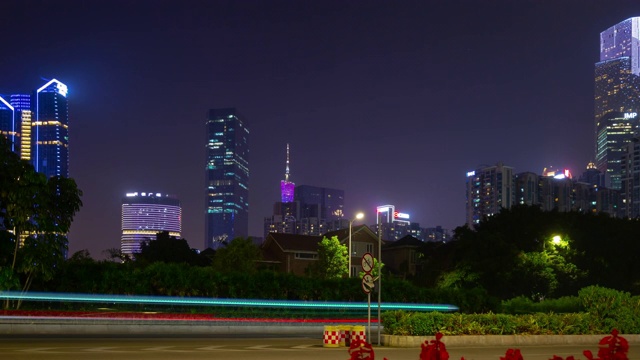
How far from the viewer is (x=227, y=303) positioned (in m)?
36.1

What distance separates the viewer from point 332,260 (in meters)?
61.0

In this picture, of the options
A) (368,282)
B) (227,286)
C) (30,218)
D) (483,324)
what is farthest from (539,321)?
(30,218)

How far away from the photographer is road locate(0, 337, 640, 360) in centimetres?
1817

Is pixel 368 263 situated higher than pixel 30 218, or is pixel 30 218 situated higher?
pixel 30 218

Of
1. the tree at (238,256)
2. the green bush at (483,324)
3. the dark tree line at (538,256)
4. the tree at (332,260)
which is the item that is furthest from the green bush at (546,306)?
the tree at (238,256)

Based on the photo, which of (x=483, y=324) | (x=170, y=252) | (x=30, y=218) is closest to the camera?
(x=483, y=324)

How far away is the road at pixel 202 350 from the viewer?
59.6ft

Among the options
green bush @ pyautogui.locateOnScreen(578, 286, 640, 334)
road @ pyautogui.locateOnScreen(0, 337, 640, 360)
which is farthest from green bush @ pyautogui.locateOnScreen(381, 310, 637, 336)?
road @ pyautogui.locateOnScreen(0, 337, 640, 360)

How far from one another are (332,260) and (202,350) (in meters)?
40.9

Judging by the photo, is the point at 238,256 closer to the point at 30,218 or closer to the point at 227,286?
the point at 227,286

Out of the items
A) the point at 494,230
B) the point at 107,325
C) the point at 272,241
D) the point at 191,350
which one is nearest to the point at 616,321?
the point at 191,350

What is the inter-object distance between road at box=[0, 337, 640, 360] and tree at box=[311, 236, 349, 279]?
35.3m

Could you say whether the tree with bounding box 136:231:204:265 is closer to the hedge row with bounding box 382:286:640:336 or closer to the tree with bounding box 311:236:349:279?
the tree with bounding box 311:236:349:279

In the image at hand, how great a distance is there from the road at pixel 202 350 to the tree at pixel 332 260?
35339mm
